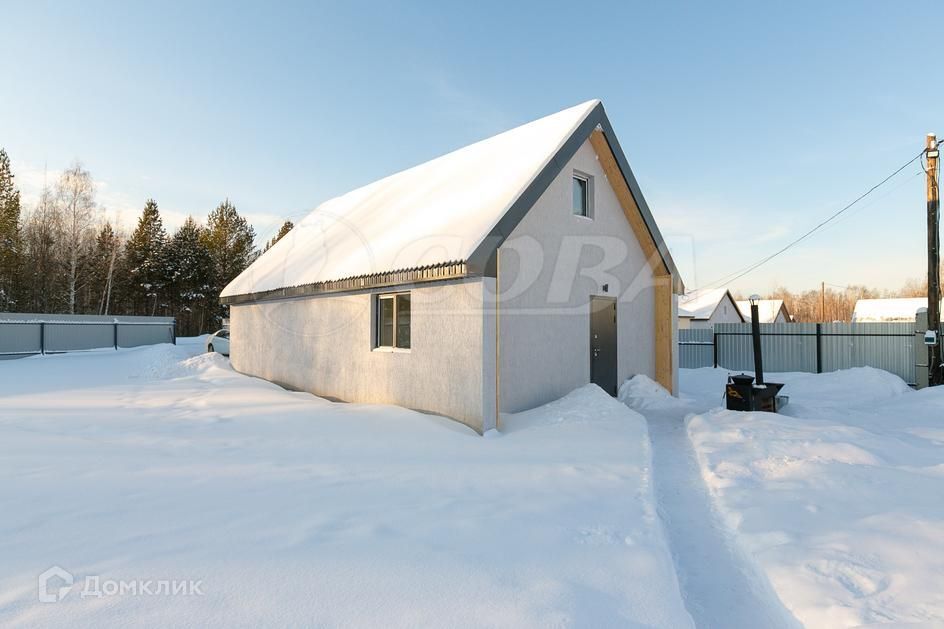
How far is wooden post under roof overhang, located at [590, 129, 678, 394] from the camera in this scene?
1139 centimetres

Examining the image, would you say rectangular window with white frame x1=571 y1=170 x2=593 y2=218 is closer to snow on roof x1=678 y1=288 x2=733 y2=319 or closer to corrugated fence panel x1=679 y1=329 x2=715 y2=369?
corrugated fence panel x1=679 y1=329 x2=715 y2=369

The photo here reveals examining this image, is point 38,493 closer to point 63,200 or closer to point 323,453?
point 323,453

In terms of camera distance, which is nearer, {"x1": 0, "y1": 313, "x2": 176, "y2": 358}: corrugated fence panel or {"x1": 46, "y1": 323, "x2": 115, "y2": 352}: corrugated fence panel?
{"x1": 0, "y1": 313, "x2": 176, "y2": 358}: corrugated fence panel

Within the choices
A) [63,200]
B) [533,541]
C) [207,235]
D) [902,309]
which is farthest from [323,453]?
[902,309]

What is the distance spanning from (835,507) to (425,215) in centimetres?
794

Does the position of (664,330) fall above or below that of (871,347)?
above

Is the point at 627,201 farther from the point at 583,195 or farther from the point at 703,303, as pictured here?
the point at 703,303

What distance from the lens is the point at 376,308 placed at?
9508 mm

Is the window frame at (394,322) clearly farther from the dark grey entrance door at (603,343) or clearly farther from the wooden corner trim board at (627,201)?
the wooden corner trim board at (627,201)

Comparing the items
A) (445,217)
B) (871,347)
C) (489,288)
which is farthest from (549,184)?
(871,347)

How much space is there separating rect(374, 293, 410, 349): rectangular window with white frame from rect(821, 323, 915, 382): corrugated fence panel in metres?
14.6

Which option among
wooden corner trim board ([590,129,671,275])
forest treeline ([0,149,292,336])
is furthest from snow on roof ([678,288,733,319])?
forest treeline ([0,149,292,336])

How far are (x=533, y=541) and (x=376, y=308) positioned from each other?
6.49m

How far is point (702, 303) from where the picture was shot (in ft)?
130
